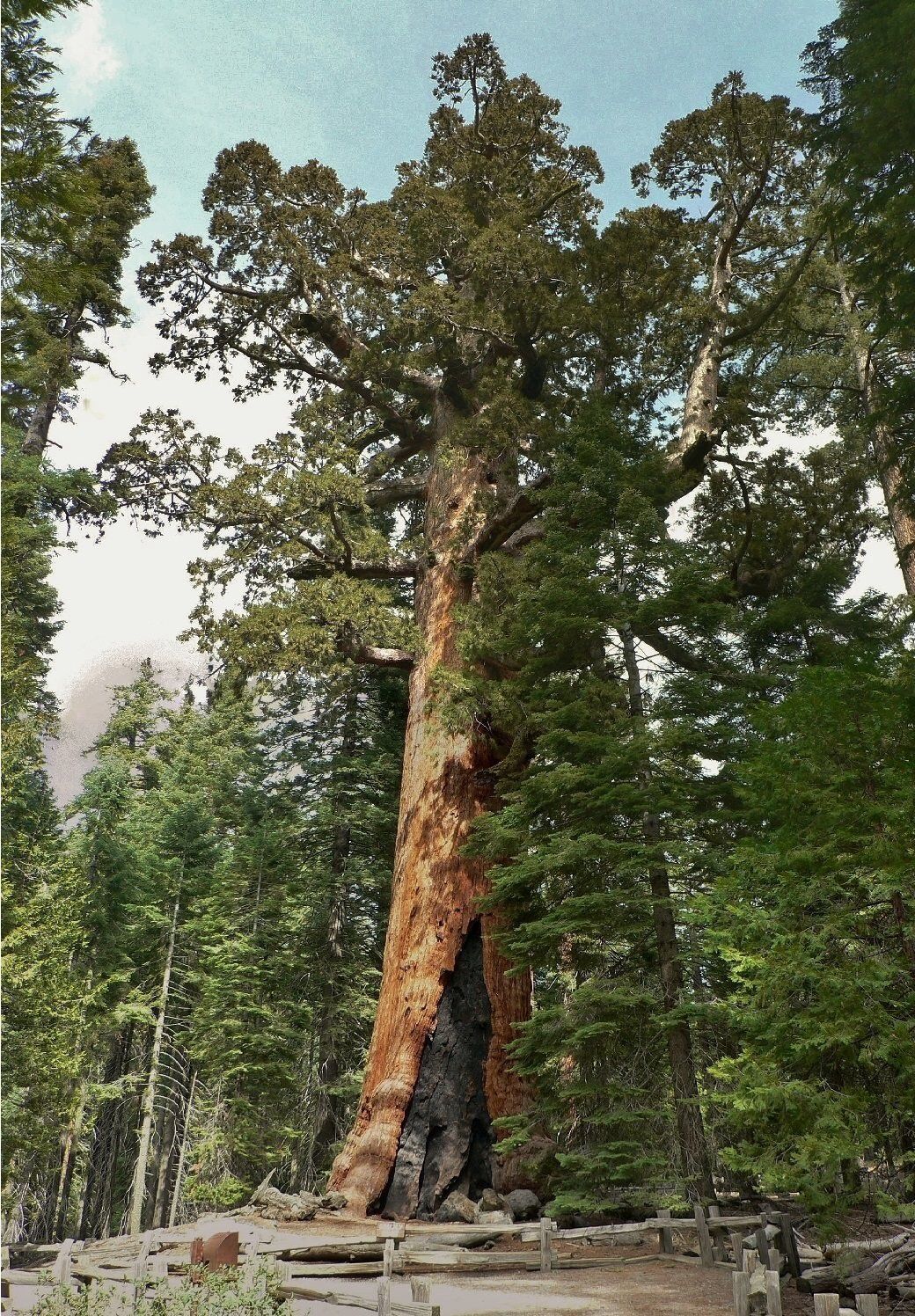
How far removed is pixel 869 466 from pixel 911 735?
30.7ft

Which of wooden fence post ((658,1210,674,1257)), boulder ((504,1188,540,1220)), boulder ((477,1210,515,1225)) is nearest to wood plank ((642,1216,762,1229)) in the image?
wooden fence post ((658,1210,674,1257))

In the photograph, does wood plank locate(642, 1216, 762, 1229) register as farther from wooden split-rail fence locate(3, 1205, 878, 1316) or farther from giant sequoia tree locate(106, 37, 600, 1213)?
giant sequoia tree locate(106, 37, 600, 1213)

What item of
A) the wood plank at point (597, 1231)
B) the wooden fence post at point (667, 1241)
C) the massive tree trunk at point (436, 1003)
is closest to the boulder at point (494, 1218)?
the massive tree trunk at point (436, 1003)

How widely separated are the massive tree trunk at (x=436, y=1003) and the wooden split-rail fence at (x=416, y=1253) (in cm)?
120

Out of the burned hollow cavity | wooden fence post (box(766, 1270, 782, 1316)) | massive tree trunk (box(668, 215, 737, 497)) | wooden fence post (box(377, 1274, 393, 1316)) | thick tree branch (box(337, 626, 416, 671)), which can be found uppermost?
massive tree trunk (box(668, 215, 737, 497))

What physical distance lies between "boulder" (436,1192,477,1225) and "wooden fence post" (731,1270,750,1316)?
18.7 feet

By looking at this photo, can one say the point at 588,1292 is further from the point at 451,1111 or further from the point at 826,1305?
the point at 451,1111

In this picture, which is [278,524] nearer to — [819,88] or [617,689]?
[617,689]

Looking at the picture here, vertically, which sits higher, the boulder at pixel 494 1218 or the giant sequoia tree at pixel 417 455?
the giant sequoia tree at pixel 417 455

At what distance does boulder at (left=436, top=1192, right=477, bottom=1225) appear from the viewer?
1085 centimetres

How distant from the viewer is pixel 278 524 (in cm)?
1434

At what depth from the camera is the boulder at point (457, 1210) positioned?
10.9 m

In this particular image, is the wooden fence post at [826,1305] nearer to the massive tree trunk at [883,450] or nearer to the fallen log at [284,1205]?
the massive tree trunk at [883,450]

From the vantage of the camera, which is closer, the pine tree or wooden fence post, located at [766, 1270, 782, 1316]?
wooden fence post, located at [766, 1270, 782, 1316]
